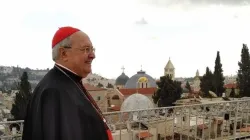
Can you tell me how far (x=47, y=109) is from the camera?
1.30m

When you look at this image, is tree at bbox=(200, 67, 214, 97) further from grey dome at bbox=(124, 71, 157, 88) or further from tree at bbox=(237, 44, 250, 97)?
grey dome at bbox=(124, 71, 157, 88)

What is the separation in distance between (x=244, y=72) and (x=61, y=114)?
115ft

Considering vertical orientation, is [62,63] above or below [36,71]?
below

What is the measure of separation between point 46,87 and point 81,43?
0.89 feet

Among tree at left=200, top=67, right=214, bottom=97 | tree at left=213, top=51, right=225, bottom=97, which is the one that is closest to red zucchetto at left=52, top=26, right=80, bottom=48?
tree at left=213, top=51, right=225, bottom=97

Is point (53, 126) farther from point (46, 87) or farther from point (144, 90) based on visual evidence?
point (144, 90)

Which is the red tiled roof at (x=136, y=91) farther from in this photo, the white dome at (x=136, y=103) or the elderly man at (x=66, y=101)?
the elderly man at (x=66, y=101)

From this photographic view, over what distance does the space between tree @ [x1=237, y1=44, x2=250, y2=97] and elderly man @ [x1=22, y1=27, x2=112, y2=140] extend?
34.1 m

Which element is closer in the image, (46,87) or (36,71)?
(46,87)

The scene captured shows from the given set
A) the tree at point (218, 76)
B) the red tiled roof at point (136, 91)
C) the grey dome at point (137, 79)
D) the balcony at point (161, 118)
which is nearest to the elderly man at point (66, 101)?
the balcony at point (161, 118)

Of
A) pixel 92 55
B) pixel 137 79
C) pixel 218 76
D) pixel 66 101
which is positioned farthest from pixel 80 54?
pixel 137 79

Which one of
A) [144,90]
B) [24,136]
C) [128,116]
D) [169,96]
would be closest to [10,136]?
[128,116]

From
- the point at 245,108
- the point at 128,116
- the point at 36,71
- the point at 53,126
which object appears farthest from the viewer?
the point at 36,71

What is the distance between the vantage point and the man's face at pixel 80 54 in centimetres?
143
